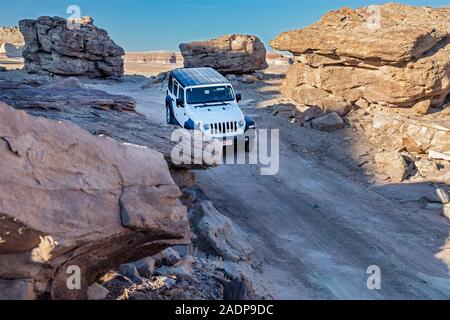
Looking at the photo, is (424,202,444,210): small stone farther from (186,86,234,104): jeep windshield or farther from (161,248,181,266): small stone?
(161,248,181,266): small stone

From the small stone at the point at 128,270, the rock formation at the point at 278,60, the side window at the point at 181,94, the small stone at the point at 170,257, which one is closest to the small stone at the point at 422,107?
the side window at the point at 181,94

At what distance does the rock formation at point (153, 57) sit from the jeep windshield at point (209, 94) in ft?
163

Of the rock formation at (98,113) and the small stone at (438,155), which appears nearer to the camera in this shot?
the rock formation at (98,113)

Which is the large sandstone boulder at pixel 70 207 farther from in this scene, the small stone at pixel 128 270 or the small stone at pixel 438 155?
the small stone at pixel 438 155

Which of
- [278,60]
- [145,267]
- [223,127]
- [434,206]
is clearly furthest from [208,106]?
[278,60]

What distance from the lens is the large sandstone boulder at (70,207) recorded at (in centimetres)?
534

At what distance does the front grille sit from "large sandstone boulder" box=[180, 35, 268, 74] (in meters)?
17.8

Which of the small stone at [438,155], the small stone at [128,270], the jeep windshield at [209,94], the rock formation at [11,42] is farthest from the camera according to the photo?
the rock formation at [11,42]

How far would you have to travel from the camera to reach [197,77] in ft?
59.7

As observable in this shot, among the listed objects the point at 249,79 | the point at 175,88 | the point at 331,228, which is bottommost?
the point at 331,228

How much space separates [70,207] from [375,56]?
61.6 ft

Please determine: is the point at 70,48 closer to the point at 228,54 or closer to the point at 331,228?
the point at 228,54

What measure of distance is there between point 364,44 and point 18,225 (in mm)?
19383

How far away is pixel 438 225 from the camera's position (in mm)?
13766
